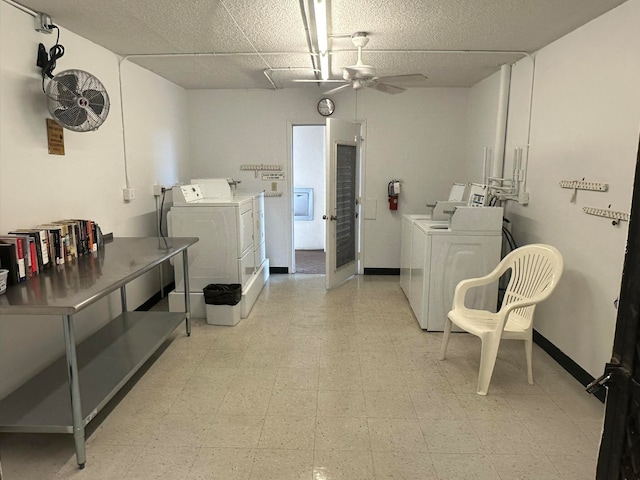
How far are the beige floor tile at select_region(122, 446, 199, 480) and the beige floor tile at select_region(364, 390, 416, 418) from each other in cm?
104

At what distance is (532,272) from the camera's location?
3191 millimetres

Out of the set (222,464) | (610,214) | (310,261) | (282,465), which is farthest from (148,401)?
(310,261)

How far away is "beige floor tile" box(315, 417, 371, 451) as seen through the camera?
226 cm

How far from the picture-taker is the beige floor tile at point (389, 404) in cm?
255

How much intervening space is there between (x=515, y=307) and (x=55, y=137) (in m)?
3.25

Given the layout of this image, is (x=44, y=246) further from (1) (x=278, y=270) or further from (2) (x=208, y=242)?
(1) (x=278, y=270)

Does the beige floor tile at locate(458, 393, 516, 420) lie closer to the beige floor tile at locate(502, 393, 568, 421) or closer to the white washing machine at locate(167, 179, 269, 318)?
the beige floor tile at locate(502, 393, 568, 421)

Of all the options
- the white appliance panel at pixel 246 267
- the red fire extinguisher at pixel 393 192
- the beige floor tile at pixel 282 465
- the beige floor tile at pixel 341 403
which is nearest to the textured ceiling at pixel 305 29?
the red fire extinguisher at pixel 393 192

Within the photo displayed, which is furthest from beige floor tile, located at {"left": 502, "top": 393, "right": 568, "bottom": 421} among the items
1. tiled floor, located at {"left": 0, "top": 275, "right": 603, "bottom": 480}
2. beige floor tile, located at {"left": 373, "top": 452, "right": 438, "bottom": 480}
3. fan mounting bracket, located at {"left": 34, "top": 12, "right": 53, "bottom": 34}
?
fan mounting bracket, located at {"left": 34, "top": 12, "right": 53, "bottom": 34}

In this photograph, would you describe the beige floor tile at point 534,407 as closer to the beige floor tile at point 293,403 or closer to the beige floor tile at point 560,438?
the beige floor tile at point 560,438

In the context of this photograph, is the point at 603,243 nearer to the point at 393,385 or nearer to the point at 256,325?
the point at 393,385

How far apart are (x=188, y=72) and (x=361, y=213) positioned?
2693 millimetres

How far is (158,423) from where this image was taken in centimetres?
246

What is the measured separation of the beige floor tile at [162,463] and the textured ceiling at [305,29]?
2.57 metres
